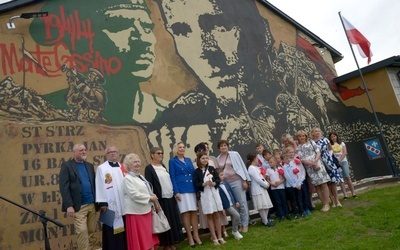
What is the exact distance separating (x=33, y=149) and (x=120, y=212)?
8.66 feet

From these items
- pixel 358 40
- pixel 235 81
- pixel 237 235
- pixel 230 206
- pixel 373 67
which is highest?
pixel 358 40

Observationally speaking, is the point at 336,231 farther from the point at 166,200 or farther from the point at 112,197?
the point at 112,197

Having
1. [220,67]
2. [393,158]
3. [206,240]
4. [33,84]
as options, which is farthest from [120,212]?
[393,158]

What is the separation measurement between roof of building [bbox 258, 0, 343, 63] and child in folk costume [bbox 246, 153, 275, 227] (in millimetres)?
7757

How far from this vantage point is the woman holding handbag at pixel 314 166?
7062mm

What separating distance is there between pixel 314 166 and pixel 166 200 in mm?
3284

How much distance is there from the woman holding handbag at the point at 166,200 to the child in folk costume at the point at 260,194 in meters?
1.77

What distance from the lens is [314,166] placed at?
23.2ft

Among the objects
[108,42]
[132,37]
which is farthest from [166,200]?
[132,37]

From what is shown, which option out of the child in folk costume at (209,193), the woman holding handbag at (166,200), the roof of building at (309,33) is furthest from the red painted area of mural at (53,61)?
the roof of building at (309,33)

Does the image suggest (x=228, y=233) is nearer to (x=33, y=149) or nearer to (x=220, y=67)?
(x=33, y=149)

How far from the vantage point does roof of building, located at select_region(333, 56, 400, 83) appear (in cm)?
1188

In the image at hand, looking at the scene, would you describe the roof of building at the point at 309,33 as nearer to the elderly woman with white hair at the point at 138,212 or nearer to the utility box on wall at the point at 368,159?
the utility box on wall at the point at 368,159

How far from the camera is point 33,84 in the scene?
7.05 m
